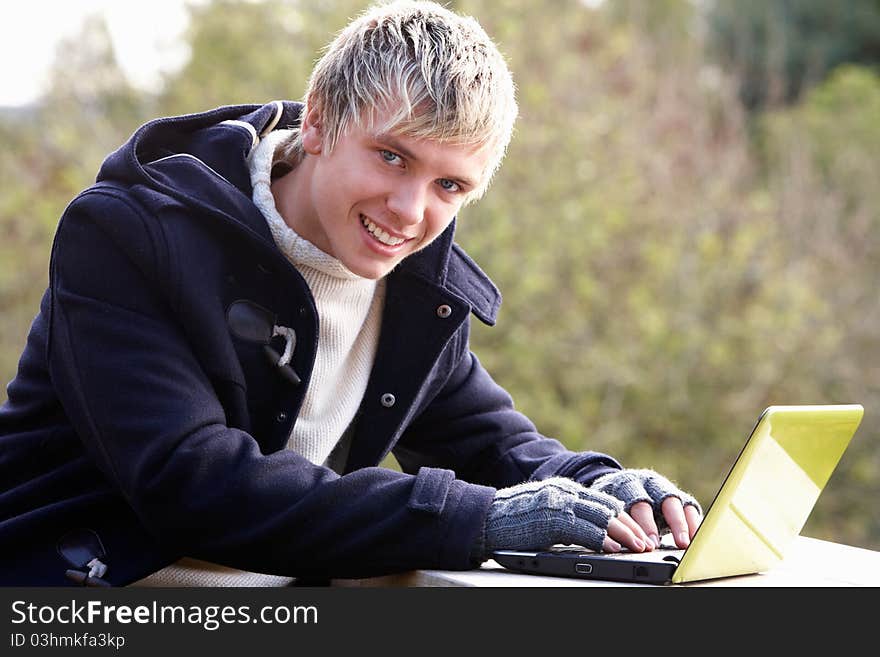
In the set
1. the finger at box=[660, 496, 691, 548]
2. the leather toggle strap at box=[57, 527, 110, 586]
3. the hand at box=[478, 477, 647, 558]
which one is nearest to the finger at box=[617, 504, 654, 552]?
the hand at box=[478, 477, 647, 558]

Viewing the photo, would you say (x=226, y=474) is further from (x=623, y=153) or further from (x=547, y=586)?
(x=623, y=153)

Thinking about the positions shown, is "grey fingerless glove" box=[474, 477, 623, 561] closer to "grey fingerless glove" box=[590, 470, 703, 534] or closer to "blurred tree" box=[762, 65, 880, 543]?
"grey fingerless glove" box=[590, 470, 703, 534]

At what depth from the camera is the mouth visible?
207 cm

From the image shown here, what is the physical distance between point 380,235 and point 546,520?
58 cm

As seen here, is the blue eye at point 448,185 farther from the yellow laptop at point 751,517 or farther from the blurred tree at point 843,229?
the blurred tree at point 843,229

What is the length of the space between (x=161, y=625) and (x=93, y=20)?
632 centimetres

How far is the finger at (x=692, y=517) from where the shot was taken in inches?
78.5

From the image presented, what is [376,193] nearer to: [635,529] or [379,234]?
[379,234]

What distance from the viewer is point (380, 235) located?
2.08 m

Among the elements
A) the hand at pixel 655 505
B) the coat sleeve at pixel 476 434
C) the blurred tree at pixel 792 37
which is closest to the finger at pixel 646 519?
the hand at pixel 655 505

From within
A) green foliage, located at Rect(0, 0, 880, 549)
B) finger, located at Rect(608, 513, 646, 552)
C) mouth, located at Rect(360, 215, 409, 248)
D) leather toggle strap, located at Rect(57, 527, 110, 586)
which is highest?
green foliage, located at Rect(0, 0, 880, 549)

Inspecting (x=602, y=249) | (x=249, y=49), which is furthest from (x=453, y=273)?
(x=249, y=49)

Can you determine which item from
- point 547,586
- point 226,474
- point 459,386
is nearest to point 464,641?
point 547,586

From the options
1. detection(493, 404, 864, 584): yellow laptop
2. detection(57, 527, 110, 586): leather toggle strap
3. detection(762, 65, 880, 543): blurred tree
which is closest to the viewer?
detection(493, 404, 864, 584): yellow laptop
